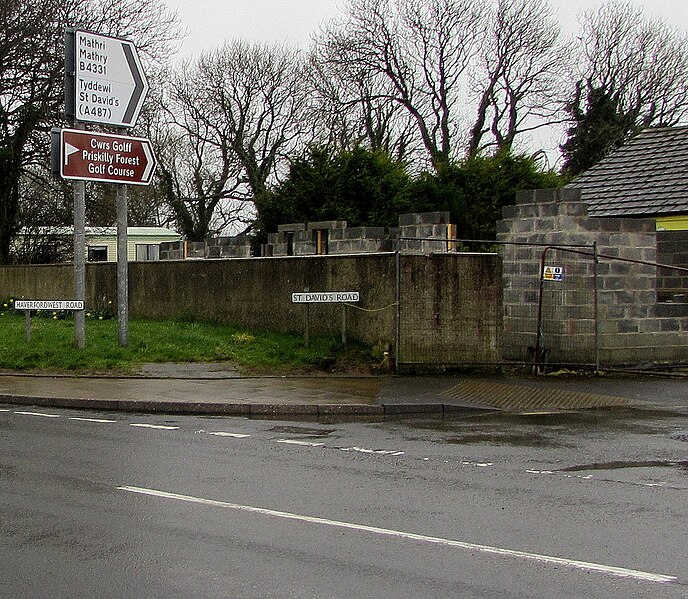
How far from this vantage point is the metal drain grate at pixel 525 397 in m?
13.2

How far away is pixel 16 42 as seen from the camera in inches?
1165

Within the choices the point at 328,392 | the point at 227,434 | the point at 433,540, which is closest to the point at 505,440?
the point at 227,434

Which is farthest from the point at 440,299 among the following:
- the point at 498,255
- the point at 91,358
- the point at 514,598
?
the point at 514,598

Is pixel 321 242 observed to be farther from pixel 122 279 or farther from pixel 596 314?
pixel 596 314

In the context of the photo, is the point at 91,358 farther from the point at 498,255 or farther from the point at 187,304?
the point at 498,255

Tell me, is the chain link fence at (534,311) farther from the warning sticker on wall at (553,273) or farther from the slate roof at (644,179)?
the slate roof at (644,179)

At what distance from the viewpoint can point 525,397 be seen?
13797 mm

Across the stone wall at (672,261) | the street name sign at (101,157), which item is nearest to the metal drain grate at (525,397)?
the stone wall at (672,261)

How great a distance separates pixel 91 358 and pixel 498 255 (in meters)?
7.53

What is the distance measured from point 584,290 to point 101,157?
9098 millimetres

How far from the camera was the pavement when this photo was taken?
42.6 feet

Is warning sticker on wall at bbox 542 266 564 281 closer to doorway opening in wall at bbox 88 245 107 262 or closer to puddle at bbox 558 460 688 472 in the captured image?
puddle at bbox 558 460 688 472

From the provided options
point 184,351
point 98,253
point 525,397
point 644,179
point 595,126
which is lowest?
point 525,397

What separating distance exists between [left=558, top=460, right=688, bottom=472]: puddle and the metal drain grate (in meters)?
3.80
